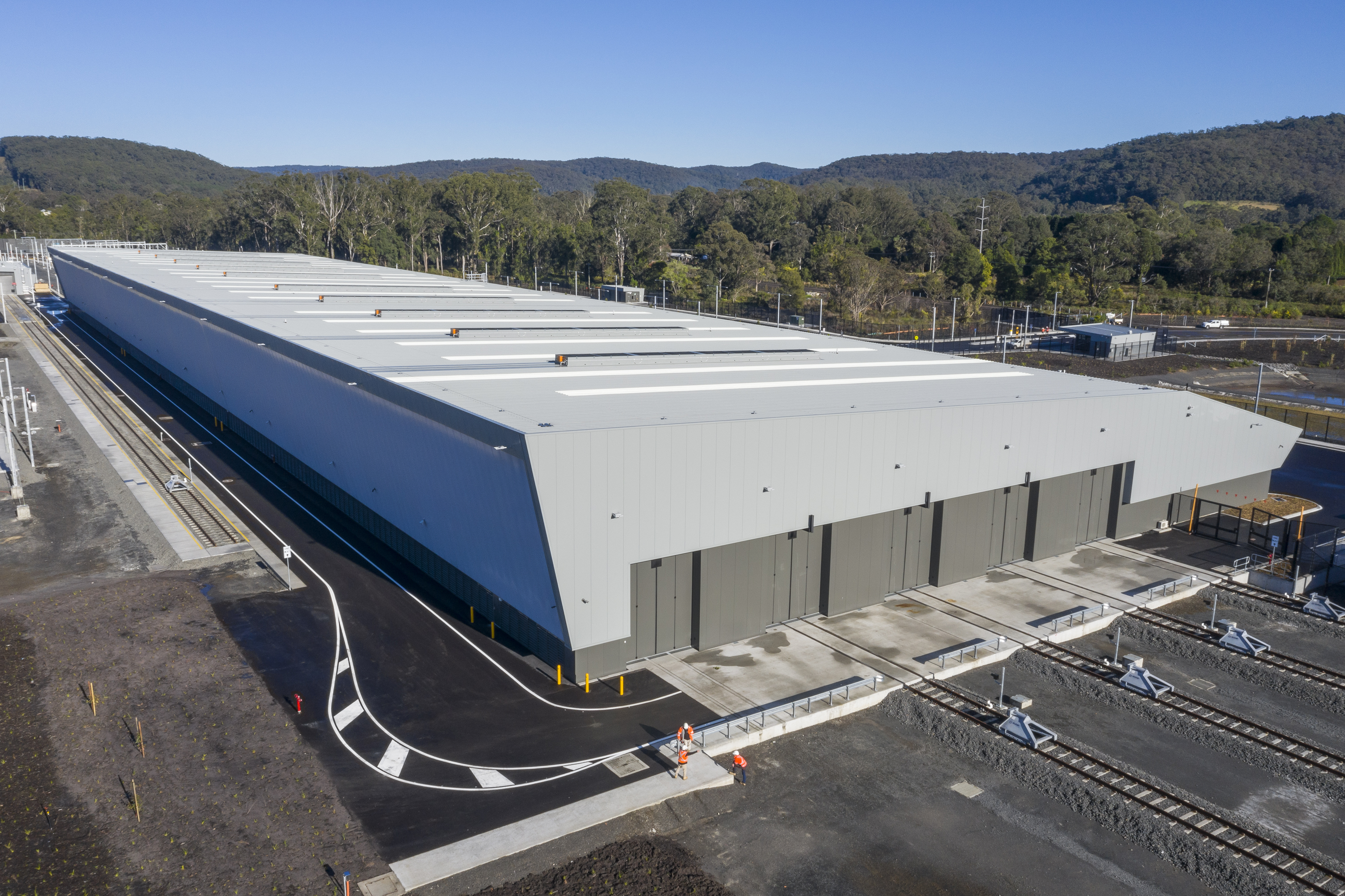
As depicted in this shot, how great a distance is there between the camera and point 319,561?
33281 mm

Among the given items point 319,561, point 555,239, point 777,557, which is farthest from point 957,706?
point 555,239

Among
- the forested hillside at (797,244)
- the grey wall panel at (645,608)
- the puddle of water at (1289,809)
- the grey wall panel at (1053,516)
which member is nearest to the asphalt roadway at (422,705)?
the grey wall panel at (645,608)

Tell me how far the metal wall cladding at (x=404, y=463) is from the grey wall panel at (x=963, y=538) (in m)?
14.6

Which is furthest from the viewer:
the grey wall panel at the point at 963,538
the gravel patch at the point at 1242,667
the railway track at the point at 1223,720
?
the grey wall panel at the point at 963,538

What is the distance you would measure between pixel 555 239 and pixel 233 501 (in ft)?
359

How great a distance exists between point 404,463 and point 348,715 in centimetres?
995

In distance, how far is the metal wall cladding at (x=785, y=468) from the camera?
76.5 feet

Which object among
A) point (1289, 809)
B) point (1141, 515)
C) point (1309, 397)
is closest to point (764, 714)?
point (1289, 809)

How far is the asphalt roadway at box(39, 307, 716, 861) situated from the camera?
19234 millimetres

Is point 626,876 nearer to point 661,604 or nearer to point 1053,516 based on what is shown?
point 661,604

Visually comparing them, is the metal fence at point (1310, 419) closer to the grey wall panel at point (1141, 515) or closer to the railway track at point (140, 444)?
the grey wall panel at point (1141, 515)

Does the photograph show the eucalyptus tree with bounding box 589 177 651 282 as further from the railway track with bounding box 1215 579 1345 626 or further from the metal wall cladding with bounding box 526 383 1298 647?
the railway track with bounding box 1215 579 1345 626

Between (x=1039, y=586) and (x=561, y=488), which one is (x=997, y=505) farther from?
(x=561, y=488)

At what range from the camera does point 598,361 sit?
37500mm
